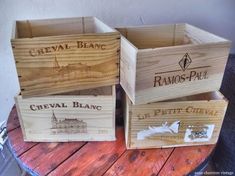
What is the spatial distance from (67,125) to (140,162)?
258 millimetres

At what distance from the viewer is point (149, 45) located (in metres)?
0.88

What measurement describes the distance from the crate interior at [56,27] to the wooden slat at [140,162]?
0.43m

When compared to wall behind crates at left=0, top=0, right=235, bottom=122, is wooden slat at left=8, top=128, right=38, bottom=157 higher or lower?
lower

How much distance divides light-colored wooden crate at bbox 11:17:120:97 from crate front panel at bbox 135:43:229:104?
0.41 ft

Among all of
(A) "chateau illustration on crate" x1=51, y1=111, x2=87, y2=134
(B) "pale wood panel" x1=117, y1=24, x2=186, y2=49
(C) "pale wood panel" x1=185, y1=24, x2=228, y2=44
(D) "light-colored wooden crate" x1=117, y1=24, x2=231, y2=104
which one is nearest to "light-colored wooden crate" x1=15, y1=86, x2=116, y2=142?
(A) "chateau illustration on crate" x1=51, y1=111, x2=87, y2=134

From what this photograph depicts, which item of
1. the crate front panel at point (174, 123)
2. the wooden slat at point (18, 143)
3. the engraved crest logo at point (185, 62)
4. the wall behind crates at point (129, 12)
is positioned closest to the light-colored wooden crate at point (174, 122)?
the crate front panel at point (174, 123)

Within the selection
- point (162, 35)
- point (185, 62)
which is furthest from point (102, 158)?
point (162, 35)

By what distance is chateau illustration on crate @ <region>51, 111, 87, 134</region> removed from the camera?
747 mm

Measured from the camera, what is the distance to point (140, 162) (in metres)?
Result: 0.72

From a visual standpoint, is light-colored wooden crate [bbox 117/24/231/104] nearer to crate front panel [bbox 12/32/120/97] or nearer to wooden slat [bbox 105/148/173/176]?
crate front panel [bbox 12/32/120/97]

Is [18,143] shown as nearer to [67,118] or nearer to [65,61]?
[67,118]

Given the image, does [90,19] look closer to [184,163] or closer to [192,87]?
[192,87]

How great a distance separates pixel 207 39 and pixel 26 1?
29.0 inches

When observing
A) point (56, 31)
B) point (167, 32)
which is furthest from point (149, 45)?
point (56, 31)
